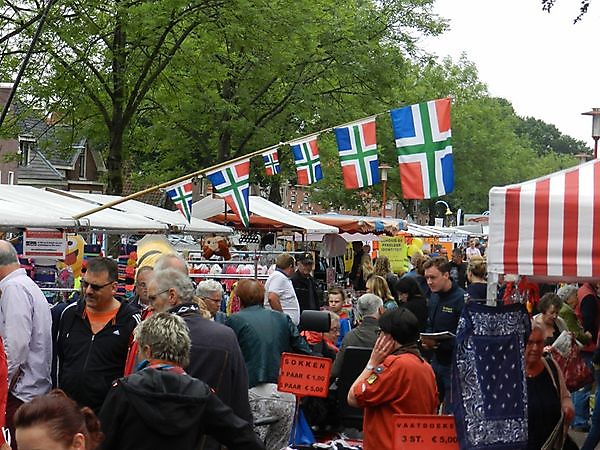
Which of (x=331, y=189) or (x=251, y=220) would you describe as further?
(x=331, y=189)

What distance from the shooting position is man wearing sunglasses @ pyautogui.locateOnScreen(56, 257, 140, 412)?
664 cm

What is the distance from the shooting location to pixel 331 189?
57.6m

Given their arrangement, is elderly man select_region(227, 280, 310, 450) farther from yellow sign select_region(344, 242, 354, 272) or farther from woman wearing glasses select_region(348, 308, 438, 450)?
yellow sign select_region(344, 242, 354, 272)

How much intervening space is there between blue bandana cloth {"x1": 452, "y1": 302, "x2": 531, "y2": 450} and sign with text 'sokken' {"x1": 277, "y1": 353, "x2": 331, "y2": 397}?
2442 mm

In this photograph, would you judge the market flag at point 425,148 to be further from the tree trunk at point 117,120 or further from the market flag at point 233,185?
the tree trunk at point 117,120

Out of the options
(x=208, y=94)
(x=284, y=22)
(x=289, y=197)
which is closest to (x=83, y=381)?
(x=284, y=22)

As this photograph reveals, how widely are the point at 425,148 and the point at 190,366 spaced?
8331 mm

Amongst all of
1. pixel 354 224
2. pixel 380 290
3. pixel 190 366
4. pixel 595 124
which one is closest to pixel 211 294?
pixel 380 290

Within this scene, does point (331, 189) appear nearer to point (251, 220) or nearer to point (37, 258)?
point (251, 220)

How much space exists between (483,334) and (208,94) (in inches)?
971

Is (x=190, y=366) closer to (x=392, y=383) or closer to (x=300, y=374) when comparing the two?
(x=392, y=383)

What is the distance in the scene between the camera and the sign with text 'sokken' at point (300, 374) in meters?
8.31

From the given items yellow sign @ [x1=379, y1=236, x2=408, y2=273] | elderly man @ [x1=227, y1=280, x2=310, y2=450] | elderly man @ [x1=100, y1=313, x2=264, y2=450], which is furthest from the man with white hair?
yellow sign @ [x1=379, y1=236, x2=408, y2=273]

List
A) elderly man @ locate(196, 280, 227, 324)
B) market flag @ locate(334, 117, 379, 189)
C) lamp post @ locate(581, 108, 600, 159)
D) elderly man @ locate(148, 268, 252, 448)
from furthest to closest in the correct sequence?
1. lamp post @ locate(581, 108, 600, 159)
2. market flag @ locate(334, 117, 379, 189)
3. elderly man @ locate(196, 280, 227, 324)
4. elderly man @ locate(148, 268, 252, 448)
